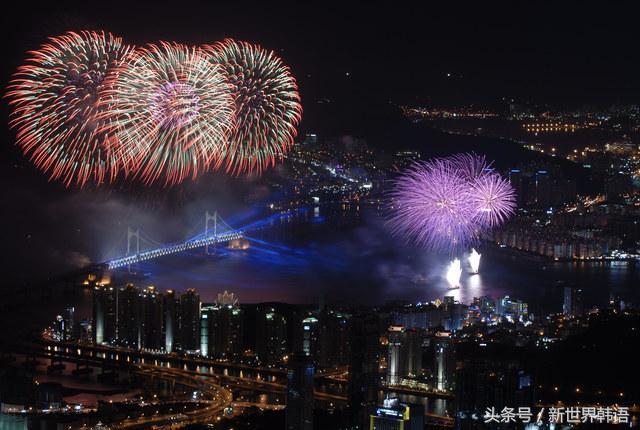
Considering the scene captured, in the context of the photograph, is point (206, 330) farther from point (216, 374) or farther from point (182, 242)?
point (182, 242)

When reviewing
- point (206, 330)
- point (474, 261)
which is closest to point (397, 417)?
point (206, 330)

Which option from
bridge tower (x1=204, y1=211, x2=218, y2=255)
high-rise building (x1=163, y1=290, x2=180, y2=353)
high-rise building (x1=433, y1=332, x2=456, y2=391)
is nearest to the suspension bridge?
bridge tower (x1=204, y1=211, x2=218, y2=255)

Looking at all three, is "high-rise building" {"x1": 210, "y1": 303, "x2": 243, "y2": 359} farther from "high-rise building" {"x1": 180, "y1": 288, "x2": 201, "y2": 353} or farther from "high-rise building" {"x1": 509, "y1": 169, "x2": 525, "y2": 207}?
"high-rise building" {"x1": 509, "y1": 169, "x2": 525, "y2": 207}

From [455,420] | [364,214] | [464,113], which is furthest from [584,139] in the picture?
[455,420]

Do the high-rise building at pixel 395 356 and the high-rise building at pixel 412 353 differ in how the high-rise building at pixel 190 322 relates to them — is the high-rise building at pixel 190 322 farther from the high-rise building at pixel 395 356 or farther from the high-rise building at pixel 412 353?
the high-rise building at pixel 412 353

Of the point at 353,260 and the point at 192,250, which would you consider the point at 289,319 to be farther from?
the point at 192,250

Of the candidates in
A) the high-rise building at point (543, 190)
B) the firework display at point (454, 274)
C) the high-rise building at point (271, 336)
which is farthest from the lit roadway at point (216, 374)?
the high-rise building at point (543, 190)

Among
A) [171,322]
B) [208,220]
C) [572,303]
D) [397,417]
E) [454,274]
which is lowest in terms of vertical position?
[397,417]
